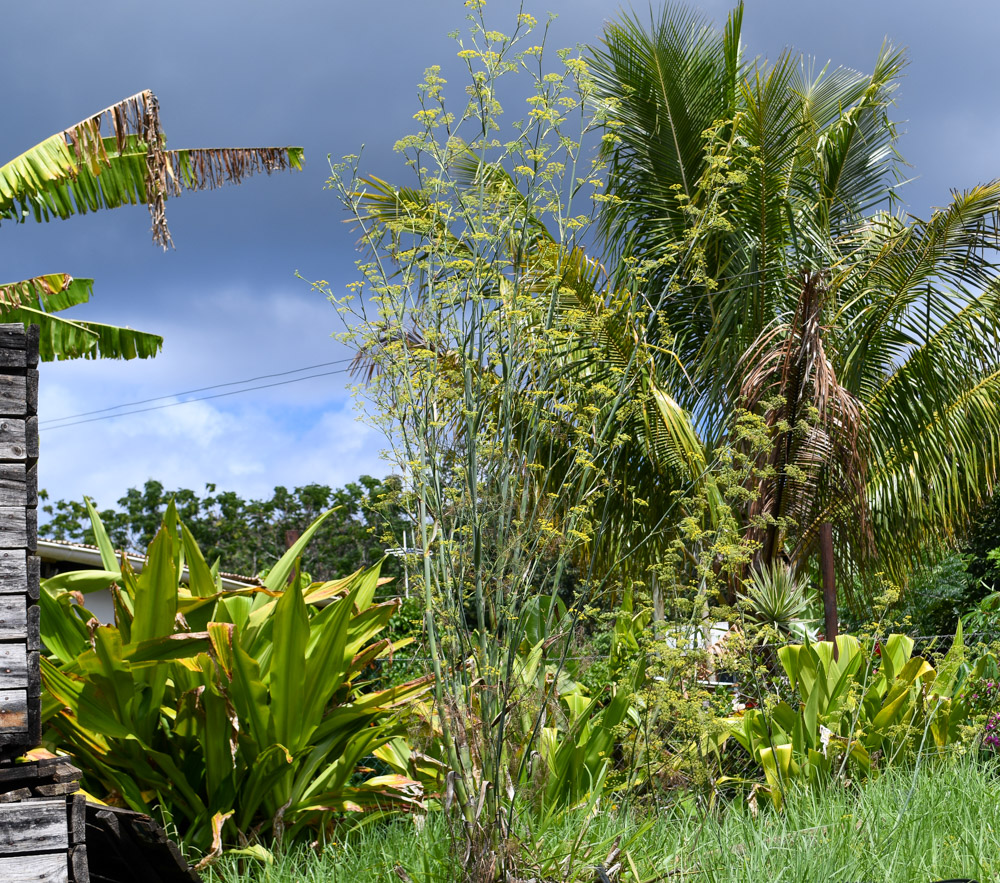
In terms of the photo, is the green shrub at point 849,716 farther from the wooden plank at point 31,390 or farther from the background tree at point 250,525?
the background tree at point 250,525

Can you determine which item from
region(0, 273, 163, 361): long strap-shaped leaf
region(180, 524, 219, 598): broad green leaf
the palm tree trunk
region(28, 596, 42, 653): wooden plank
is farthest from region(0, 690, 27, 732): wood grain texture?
the palm tree trunk

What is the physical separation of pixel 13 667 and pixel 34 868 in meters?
0.58

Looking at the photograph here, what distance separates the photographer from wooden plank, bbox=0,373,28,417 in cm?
276

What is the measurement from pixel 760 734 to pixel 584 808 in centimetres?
168

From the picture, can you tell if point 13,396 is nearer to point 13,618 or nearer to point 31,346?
point 31,346

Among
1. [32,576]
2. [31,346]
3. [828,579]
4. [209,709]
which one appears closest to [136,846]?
[209,709]

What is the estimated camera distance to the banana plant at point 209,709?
12.7 feet

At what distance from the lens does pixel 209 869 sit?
144 inches

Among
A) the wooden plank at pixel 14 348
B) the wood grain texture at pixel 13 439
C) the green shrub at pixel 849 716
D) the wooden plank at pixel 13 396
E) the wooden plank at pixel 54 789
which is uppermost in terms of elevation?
the wooden plank at pixel 14 348

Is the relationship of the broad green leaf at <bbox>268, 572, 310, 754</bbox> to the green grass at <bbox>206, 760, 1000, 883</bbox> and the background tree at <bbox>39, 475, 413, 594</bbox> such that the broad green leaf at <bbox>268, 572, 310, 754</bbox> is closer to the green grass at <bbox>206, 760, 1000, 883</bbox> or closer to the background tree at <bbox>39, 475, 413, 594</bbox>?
the green grass at <bbox>206, 760, 1000, 883</bbox>

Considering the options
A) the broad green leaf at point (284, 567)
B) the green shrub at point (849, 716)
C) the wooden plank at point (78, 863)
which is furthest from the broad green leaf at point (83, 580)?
the green shrub at point (849, 716)

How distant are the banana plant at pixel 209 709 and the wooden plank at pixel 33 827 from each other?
1.10 m

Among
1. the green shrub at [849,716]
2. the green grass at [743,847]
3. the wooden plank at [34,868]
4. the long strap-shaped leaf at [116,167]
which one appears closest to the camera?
the wooden plank at [34,868]

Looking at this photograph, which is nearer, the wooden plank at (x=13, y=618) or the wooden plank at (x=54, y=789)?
the wooden plank at (x=13, y=618)
